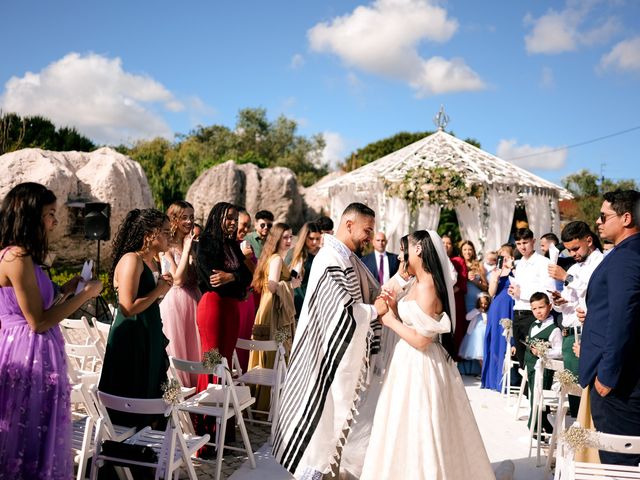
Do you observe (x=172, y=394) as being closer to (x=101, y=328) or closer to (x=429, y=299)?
(x=429, y=299)

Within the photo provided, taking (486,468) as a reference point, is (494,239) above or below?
above

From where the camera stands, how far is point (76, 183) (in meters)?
15.2

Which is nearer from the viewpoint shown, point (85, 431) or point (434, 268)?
point (85, 431)

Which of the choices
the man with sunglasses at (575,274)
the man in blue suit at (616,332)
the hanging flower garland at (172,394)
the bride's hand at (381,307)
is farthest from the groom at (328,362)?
the man with sunglasses at (575,274)

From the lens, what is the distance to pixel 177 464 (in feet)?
11.7

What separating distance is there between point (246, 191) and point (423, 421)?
66.8 feet

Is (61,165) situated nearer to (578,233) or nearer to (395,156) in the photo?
(395,156)

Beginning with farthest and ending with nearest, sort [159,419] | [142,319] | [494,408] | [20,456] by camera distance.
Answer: [494,408] → [159,419] → [142,319] → [20,456]

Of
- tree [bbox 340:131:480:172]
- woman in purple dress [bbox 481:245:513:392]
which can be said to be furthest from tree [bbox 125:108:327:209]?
woman in purple dress [bbox 481:245:513:392]

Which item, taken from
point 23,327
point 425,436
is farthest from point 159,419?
point 425,436

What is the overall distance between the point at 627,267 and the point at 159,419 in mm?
3508

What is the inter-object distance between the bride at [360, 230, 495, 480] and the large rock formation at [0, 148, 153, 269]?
12821 millimetres

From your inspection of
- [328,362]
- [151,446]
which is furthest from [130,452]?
[328,362]

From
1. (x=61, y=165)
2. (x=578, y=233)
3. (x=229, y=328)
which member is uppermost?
(x=61, y=165)
